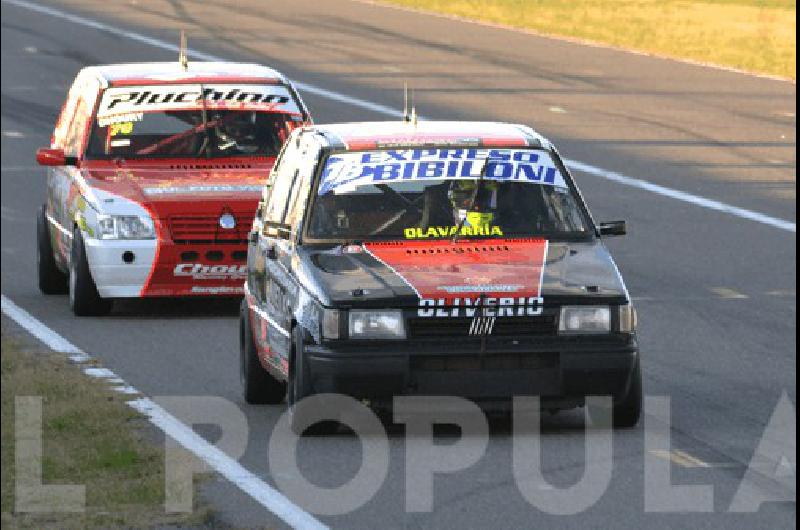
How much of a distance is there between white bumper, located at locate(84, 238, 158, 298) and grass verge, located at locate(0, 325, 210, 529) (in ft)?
6.59

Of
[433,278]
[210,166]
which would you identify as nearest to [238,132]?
[210,166]

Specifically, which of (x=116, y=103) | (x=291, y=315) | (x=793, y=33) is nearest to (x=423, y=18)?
(x=793, y=33)

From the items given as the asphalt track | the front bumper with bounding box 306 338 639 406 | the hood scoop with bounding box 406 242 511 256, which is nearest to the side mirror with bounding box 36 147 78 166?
the asphalt track

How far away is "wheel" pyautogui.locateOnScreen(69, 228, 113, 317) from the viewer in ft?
58.5

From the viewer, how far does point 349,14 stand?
45719mm

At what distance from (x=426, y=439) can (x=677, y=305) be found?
19.6 ft

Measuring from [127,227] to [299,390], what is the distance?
230 inches

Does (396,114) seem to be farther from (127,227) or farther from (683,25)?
(127,227)

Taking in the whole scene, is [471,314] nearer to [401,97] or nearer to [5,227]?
[5,227]

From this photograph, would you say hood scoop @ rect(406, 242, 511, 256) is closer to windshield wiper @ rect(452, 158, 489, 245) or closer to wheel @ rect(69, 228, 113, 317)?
windshield wiper @ rect(452, 158, 489, 245)

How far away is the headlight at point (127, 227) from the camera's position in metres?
17.6

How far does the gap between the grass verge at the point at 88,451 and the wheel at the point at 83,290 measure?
2.14 metres

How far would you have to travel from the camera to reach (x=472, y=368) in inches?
469

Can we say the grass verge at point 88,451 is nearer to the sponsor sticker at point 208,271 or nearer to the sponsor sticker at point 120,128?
the sponsor sticker at point 208,271
